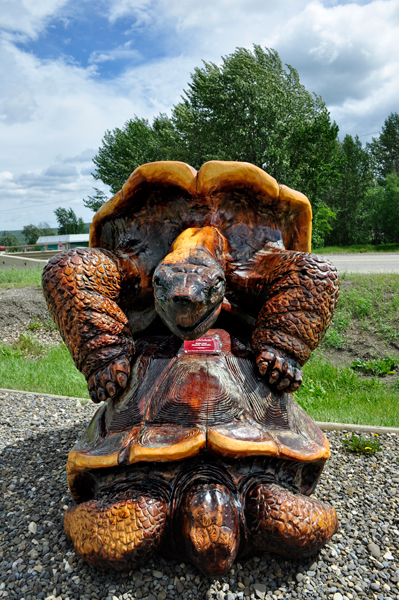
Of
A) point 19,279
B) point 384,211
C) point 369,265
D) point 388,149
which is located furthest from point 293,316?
point 388,149

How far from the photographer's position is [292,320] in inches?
84.8

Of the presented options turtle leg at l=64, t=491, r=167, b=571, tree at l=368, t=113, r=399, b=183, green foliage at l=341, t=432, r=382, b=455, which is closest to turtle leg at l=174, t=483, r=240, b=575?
turtle leg at l=64, t=491, r=167, b=571

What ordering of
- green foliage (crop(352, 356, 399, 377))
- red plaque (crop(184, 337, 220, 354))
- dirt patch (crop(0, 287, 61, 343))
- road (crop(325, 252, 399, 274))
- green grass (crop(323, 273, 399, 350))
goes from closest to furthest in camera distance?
red plaque (crop(184, 337, 220, 354)) → green foliage (crop(352, 356, 399, 377)) → green grass (crop(323, 273, 399, 350)) → dirt patch (crop(0, 287, 61, 343)) → road (crop(325, 252, 399, 274))

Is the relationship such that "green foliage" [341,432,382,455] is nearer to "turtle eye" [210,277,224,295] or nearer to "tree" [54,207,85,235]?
"turtle eye" [210,277,224,295]

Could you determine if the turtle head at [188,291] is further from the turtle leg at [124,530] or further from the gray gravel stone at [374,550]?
the gray gravel stone at [374,550]

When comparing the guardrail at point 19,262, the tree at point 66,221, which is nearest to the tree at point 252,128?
the guardrail at point 19,262

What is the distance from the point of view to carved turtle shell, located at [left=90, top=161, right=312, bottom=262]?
235cm

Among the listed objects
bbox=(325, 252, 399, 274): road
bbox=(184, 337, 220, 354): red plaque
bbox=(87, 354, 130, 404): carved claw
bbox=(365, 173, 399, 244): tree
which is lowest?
bbox=(325, 252, 399, 274): road

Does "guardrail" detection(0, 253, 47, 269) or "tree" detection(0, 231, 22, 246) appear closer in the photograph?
"guardrail" detection(0, 253, 47, 269)

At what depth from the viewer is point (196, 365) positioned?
214 cm

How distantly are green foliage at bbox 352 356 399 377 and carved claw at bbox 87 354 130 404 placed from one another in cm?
468

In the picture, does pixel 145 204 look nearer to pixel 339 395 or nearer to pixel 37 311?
pixel 339 395

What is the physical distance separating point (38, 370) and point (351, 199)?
3968 centimetres

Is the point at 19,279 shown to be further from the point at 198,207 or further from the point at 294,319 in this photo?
the point at 294,319
